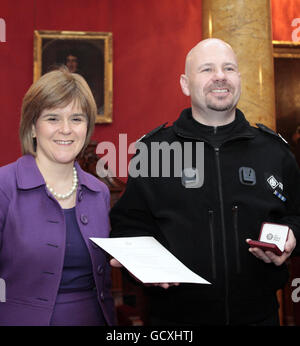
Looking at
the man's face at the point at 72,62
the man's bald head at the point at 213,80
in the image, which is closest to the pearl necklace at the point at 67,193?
the man's bald head at the point at 213,80

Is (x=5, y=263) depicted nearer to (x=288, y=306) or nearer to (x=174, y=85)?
(x=288, y=306)

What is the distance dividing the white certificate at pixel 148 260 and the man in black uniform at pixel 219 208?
0.27 ft

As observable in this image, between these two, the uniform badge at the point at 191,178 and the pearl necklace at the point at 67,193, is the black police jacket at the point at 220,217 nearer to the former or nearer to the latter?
the uniform badge at the point at 191,178

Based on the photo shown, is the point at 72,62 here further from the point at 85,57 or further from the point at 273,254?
the point at 273,254

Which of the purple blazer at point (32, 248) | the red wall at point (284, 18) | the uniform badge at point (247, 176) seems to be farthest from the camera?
the red wall at point (284, 18)

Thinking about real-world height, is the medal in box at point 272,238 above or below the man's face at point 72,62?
below

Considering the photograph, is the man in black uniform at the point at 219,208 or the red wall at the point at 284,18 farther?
the red wall at the point at 284,18

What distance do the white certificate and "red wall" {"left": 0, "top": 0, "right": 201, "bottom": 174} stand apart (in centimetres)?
403

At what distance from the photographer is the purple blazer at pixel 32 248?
164 cm

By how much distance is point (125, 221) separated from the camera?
1873mm

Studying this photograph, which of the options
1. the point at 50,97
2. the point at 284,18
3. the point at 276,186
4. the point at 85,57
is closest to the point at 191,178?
the point at 276,186

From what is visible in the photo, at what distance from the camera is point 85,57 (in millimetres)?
5707

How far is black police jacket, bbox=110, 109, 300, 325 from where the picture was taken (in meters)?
1.71

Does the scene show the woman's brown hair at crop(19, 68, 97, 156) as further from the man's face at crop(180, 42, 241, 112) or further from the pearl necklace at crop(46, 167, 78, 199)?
the man's face at crop(180, 42, 241, 112)
